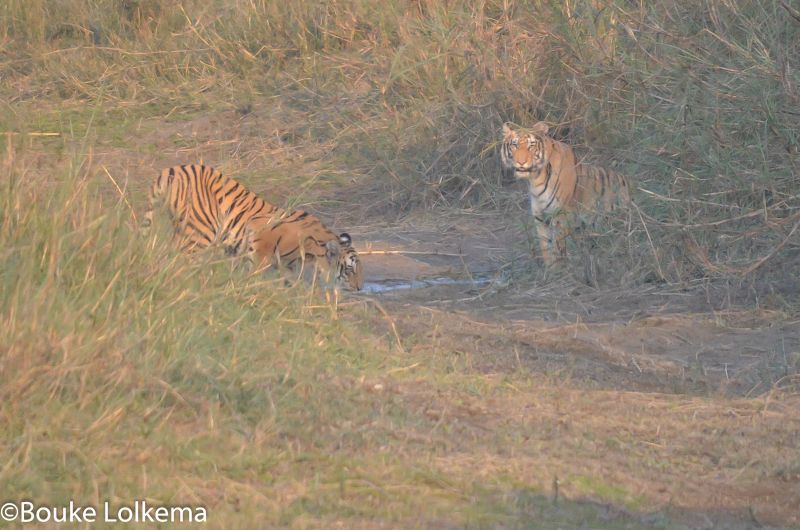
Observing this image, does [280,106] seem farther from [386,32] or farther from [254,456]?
[254,456]

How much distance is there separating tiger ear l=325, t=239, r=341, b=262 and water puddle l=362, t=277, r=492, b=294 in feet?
1.20

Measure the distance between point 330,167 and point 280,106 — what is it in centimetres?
152

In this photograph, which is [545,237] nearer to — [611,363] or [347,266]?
[347,266]

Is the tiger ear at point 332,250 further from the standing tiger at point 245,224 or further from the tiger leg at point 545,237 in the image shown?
the tiger leg at point 545,237

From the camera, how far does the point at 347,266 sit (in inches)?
319

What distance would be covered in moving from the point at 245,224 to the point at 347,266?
99 centimetres

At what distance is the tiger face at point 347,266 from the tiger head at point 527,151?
146 cm

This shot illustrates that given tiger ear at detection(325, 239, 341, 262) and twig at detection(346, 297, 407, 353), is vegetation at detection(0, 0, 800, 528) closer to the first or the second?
twig at detection(346, 297, 407, 353)

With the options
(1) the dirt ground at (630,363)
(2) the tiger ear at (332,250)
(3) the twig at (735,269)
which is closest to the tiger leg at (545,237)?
(1) the dirt ground at (630,363)

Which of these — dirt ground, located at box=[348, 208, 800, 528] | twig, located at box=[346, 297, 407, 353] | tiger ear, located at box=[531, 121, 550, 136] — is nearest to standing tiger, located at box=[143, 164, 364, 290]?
dirt ground, located at box=[348, 208, 800, 528]

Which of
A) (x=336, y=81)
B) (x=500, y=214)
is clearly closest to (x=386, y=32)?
(x=336, y=81)

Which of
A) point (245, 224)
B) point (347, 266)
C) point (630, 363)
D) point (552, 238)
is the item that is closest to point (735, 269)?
point (630, 363)

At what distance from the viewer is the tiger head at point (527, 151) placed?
890 centimetres

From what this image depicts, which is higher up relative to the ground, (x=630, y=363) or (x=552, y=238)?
(x=630, y=363)
